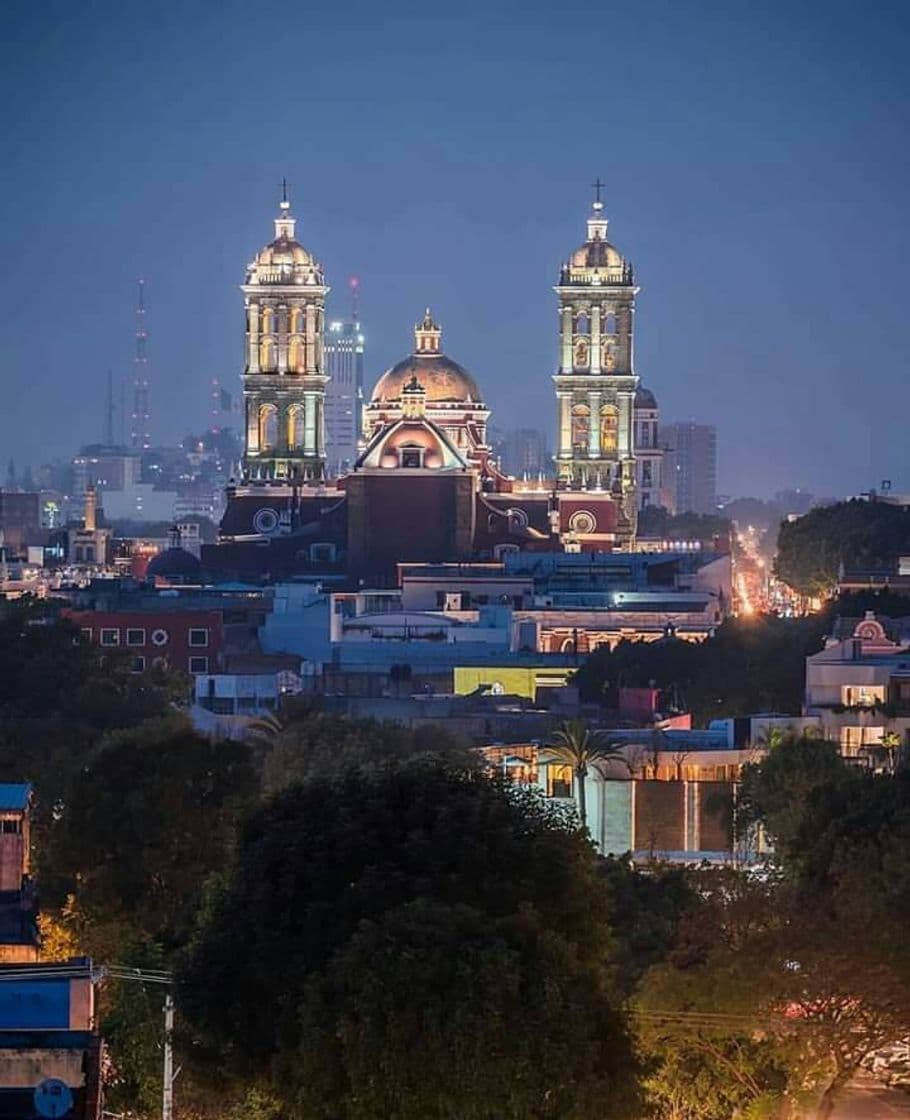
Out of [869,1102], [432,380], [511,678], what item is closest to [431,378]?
[432,380]

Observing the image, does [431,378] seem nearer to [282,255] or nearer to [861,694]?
[282,255]

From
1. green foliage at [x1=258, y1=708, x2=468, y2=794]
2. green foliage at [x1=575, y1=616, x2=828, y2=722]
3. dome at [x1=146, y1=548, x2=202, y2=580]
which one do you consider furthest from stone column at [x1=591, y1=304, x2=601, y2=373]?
green foliage at [x1=258, y1=708, x2=468, y2=794]

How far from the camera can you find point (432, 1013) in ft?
120

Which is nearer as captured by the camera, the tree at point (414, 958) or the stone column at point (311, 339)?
the tree at point (414, 958)

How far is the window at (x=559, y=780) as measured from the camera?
65938 millimetres

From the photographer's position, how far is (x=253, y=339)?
468 ft

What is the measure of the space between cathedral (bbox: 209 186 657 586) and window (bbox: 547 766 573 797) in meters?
63.4

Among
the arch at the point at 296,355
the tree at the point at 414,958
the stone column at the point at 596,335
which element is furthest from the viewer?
the stone column at the point at 596,335

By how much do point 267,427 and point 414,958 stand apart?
108985 millimetres

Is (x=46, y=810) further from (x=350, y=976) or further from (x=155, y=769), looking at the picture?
(x=350, y=976)

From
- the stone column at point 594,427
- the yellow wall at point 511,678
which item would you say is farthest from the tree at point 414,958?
the stone column at point 594,427

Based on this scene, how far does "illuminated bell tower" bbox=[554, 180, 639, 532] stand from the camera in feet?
476

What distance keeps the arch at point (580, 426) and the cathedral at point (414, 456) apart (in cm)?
4

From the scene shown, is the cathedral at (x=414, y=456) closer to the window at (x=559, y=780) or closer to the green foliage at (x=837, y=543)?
the green foliage at (x=837, y=543)
